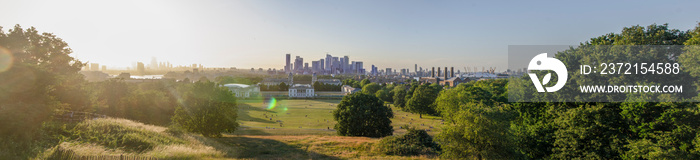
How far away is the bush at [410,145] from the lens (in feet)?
65.6

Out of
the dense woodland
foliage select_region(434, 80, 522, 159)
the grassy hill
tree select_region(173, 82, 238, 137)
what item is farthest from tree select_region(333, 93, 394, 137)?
foliage select_region(434, 80, 522, 159)

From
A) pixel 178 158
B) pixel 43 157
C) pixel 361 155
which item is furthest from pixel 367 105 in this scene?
pixel 43 157

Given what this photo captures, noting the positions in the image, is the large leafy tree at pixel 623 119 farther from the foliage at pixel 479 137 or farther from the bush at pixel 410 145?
the bush at pixel 410 145

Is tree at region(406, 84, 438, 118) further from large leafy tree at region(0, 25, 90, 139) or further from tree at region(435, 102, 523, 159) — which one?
large leafy tree at region(0, 25, 90, 139)

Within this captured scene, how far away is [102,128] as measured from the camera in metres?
16.5

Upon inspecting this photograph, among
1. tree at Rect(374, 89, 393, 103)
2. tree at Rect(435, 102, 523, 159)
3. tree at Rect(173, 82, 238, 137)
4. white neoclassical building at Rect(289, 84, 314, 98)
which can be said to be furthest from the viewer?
white neoclassical building at Rect(289, 84, 314, 98)

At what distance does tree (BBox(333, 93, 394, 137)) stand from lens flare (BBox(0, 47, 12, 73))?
24772mm

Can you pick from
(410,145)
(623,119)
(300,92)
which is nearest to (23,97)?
(410,145)

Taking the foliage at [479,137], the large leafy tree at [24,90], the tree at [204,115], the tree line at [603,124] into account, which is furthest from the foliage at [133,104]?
the tree line at [603,124]

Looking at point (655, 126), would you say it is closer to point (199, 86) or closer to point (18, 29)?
point (199, 86)

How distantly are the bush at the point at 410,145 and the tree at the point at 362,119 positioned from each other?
8.79m

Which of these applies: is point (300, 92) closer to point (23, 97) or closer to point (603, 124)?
point (23, 97)

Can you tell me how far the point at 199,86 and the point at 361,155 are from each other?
72.3ft

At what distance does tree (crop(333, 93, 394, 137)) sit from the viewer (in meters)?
31.2
